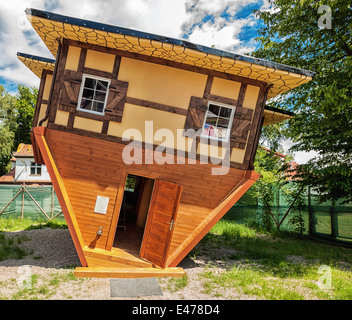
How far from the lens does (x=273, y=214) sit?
1498 cm

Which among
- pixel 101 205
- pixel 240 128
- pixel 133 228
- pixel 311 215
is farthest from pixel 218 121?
pixel 311 215

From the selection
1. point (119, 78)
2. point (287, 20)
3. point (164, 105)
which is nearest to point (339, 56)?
point (287, 20)

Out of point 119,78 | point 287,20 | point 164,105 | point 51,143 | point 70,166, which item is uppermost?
point 287,20

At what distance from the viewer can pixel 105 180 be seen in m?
6.92

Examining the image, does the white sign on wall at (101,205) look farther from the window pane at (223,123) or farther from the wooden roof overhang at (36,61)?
the wooden roof overhang at (36,61)

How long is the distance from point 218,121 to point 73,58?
14.3 feet

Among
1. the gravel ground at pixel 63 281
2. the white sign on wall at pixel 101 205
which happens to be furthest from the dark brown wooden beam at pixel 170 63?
the gravel ground at pixel 63 281

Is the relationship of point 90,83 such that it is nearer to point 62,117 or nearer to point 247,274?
point 62,117

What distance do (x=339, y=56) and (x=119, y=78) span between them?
9.05m

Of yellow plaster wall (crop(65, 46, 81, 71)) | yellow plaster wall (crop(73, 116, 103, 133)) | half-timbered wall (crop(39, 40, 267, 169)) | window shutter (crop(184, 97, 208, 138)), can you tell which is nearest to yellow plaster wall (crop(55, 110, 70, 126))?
half-timbered wall (crop(39, 40, 267, 169))

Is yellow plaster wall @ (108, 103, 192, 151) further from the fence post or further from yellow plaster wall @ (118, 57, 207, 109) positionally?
the fence post

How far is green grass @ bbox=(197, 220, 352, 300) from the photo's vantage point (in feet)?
19.5
